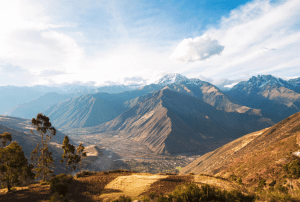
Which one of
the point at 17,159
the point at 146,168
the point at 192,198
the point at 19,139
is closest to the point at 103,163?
the point at 146,168

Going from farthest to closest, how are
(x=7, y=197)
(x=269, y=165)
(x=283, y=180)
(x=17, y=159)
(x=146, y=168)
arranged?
1. (x=146, y=168)
2. (x=269, y=165)
3. (x=283, y=180)
4. (x=17, y=159)
5. (x=7, y=197)

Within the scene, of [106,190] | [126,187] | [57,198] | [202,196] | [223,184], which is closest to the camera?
[202,196]

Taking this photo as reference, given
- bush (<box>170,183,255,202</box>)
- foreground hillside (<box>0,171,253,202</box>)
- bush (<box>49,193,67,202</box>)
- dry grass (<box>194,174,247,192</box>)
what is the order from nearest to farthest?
bush (<box>170,183,255,202</box>) < bush (<box>49,193,67,202</box>) < foreground hillside (<box>0,171,253,202</box>) < dry grass (<box>194,174,247,192</box>)

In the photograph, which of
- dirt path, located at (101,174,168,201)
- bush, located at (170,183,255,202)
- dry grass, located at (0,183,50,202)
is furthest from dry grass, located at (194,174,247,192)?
dry grass, located at (0,183,50,202)

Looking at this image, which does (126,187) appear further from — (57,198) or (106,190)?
(57,198)

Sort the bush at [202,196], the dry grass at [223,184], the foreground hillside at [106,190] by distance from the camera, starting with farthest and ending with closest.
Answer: the dry grass at [223,184]
the foreground hillside at [106,190]
the bush at [202,196]

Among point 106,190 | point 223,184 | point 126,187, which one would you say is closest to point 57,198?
point 106,190

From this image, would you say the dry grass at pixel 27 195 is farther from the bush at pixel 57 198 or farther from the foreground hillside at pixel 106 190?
the bush at pixel 57 198

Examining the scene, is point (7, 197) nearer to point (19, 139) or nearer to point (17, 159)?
point (17, 159)

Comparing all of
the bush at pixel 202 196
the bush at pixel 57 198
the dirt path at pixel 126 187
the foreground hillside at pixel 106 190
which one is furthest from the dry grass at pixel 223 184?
the bush at pixel 57 198

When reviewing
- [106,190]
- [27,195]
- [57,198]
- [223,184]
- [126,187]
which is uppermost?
[57,198]

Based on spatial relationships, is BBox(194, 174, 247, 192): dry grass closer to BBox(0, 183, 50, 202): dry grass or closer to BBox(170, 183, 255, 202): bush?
BBox(170, 183, 255, 202): bush
